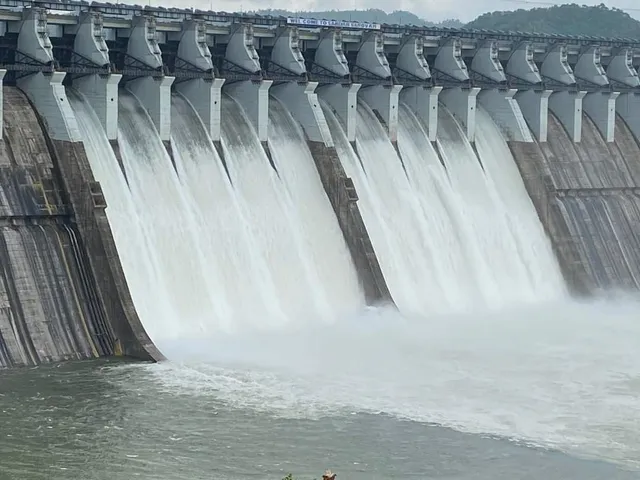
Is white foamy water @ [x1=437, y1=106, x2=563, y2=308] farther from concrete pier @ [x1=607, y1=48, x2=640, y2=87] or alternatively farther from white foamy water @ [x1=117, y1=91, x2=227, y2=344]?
white foamy water @ [x1=117, y1=91, x2=227, y2=344]

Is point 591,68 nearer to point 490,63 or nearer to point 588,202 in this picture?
point 490,63

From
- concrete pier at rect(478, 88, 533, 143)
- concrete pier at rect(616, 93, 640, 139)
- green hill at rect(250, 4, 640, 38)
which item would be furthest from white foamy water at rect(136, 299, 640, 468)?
green hill at rect(250, 4, 640, 38)

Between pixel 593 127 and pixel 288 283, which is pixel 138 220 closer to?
pixel 288 283

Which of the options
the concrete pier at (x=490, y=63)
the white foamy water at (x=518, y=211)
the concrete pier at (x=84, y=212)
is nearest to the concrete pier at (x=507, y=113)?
the white foamy water at (x=518, y=211)

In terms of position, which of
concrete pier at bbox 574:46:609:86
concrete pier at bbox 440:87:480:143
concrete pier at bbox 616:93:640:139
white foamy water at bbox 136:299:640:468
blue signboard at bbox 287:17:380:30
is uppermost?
blue signboard at bbox 287:17:380:30

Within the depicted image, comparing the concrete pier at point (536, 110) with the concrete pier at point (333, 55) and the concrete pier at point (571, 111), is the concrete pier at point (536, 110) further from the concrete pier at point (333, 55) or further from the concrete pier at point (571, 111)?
the concrete pier at point (333, 55)

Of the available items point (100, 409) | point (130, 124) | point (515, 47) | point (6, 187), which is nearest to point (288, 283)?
point (130, 124)


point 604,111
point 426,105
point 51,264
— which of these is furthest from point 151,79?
point 604,111
